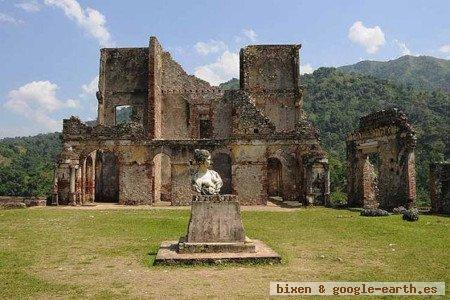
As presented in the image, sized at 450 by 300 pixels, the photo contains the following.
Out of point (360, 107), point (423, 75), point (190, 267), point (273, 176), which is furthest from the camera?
point (423, 75)

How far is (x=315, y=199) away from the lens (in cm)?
2362

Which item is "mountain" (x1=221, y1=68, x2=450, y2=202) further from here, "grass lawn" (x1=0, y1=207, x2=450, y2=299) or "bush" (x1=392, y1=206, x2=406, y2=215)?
"grass lawn" (x1=0, y1=207, x2=450, y2=299)

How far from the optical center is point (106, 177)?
2861cm

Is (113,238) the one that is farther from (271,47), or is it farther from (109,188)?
(271,47)

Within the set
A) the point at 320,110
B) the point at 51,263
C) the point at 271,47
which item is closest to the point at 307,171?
the point at 271,47

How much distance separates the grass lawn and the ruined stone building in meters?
9.13

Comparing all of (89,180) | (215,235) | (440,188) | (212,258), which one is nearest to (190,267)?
(212,258)

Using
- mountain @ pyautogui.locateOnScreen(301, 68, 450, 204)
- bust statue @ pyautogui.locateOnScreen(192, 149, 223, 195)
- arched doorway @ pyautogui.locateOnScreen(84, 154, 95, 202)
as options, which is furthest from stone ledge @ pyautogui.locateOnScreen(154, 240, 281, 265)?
mountain @ pyautogui.locateOnScreen(301, 68, 450, 204)

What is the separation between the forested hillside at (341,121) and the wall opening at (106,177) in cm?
1972

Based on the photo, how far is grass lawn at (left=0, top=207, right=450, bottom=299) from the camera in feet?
22.7

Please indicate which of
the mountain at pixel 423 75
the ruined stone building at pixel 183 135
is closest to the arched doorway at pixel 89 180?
the ruined stone building at pixel 183 135

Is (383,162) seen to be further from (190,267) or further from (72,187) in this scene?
(72,187)

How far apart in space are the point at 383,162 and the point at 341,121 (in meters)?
51.6

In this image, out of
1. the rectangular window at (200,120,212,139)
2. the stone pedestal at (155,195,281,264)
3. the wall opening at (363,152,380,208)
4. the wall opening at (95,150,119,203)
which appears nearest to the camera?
the stone pedestal at (155,195,281,264)
